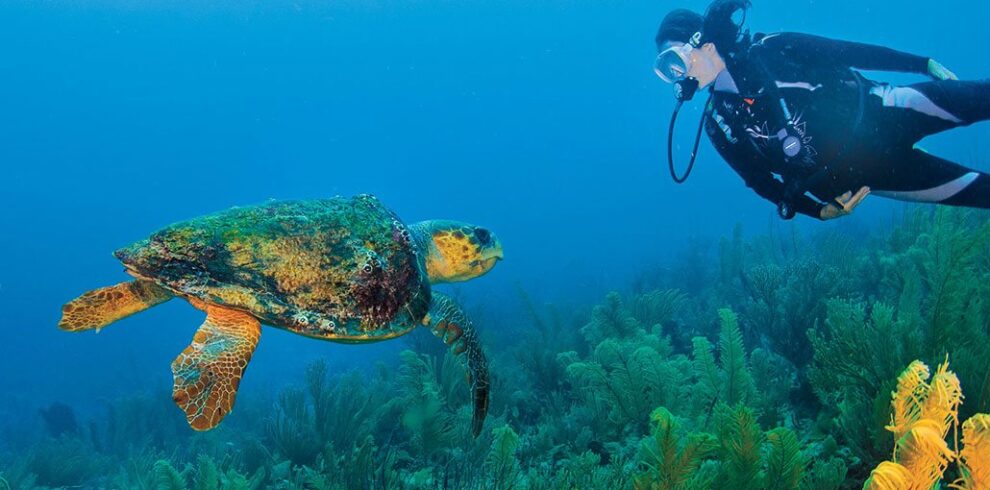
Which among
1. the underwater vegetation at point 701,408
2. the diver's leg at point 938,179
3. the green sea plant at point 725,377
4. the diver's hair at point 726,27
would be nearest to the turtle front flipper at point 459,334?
the underwater vegetation at point 701,408

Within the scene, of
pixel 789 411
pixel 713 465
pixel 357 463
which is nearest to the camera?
pixel 713 465

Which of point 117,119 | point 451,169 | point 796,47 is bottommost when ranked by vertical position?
point 796,47

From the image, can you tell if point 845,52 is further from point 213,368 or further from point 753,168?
point 213,368

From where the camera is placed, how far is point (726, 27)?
3.86 meters

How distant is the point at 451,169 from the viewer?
120375mm

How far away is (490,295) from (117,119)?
10590 centimetres

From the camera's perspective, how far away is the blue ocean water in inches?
2635

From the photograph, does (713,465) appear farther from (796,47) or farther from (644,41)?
(644,41)

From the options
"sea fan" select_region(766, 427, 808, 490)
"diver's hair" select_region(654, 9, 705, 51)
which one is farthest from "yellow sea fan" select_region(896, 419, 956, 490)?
"diver's hair" select_region(654, 9, 705, 51)

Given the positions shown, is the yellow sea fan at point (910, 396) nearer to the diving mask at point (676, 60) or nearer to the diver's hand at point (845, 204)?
the diver's hand at point (845, 204)

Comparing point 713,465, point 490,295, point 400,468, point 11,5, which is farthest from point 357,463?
point 11,5

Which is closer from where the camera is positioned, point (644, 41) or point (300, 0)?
point (300, 0)

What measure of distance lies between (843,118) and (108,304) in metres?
5.17

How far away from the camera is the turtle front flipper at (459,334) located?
9.95 ft
